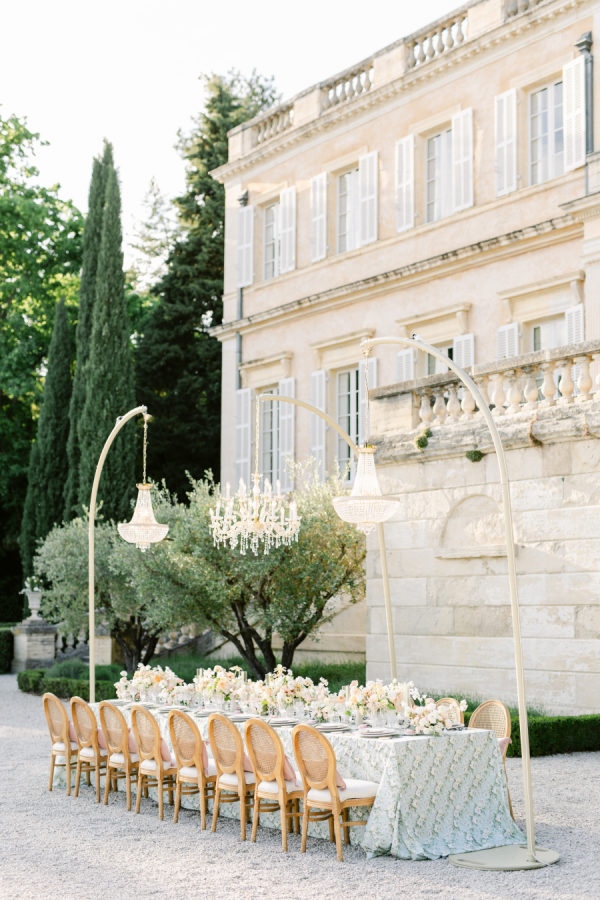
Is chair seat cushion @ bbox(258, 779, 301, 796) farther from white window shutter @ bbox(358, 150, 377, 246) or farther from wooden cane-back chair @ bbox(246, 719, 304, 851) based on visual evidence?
white window shutter @ bbox(358, 150, 377, 246)

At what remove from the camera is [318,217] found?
21016 millimetres

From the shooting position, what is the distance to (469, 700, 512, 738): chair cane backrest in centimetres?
912

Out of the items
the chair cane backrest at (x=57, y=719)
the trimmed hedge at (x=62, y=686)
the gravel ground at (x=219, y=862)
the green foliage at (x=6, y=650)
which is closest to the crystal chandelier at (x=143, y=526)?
the chair cane backrest at (x=57, y=719)

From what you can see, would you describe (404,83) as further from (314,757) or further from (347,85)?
(314,757)

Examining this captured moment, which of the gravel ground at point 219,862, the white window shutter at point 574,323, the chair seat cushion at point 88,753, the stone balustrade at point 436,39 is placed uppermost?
the stone balustrade at point 436,39

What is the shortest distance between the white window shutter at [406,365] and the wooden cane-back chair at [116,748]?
10073 mm

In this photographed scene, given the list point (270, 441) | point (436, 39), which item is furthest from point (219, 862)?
point (436, 39)

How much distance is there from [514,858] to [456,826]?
1.68 ft

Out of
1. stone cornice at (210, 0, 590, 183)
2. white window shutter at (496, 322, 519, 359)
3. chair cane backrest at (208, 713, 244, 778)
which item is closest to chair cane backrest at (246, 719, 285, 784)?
chair cane backrest at (208, 713, 244, 778)

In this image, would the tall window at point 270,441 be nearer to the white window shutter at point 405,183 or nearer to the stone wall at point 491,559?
the white window shutter at point 405,183

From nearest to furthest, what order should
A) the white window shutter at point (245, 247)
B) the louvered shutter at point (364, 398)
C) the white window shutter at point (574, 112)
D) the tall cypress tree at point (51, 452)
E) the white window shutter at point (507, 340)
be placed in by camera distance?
1. the white window shutter at point (574, 112)
2. the white window shutter at point (507, 340)
3. the louvered shutter at point (364, 398)
4. the white window shutter at point (245, 247)
5. the tall cypress tree at point (51, 452)

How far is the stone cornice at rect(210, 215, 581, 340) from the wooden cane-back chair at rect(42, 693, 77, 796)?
32.8 ft

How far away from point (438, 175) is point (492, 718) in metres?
11.9

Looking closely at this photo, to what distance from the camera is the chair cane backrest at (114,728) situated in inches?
376
